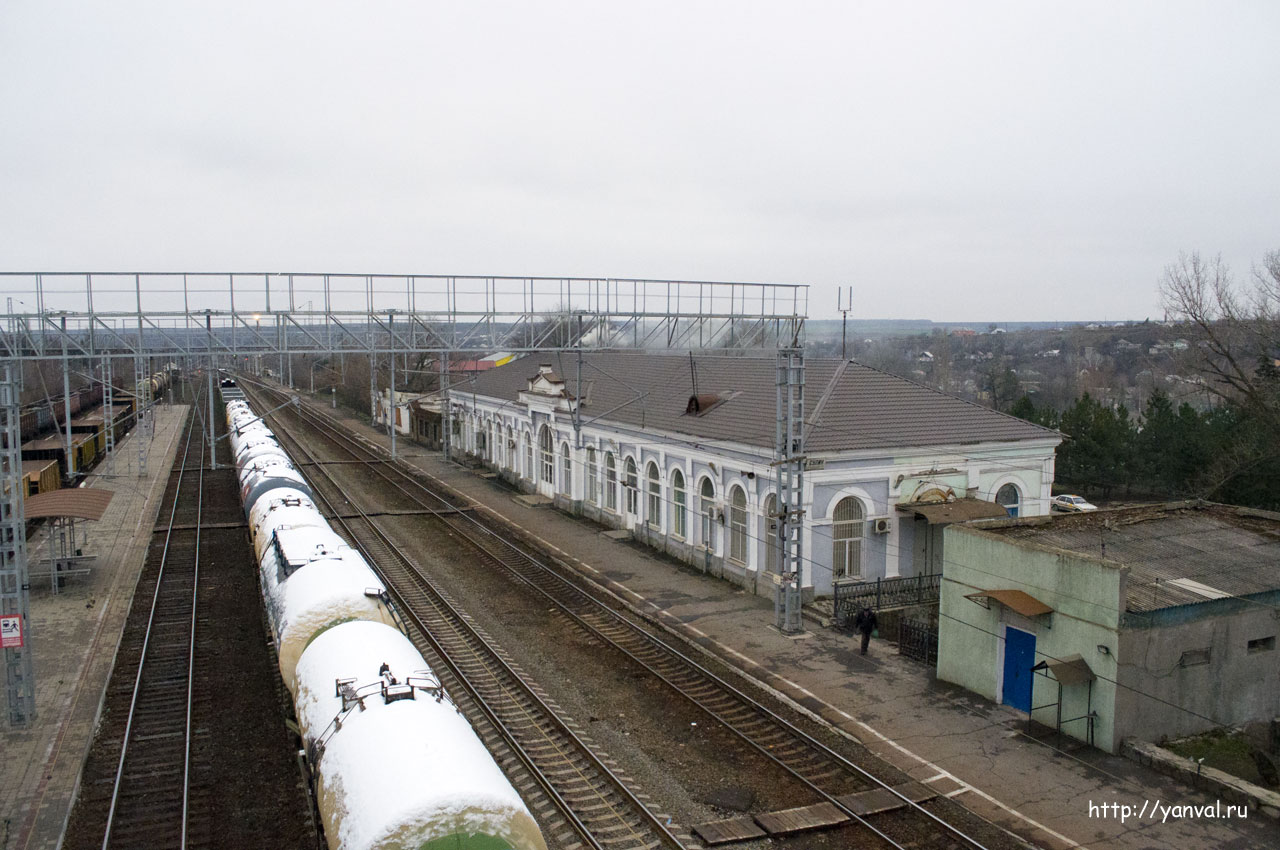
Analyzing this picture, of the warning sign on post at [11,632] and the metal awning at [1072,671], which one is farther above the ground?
the warning sign on post at [11,632]

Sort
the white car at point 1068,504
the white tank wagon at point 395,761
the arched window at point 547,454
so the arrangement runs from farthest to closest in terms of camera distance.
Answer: the white car at point 1068,504 → the arched window at point 547,454 → the white tank wagon at point 395,761

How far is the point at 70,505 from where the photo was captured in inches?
914

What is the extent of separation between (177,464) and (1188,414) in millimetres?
49952

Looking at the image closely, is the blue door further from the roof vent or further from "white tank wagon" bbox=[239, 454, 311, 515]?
"white tank wagon" bbox=[239, 454, 311, 515]

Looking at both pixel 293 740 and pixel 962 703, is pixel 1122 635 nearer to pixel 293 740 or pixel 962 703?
pixel 962 703

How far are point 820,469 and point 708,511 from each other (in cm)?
474

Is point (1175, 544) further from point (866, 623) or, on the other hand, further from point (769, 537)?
point (769, 537)

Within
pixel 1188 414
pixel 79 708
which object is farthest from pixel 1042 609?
pixel 1188 414

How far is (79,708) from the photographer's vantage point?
15320 millimetres

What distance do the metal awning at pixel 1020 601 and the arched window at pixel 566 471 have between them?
21.9 m

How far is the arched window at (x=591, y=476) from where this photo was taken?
3384cm

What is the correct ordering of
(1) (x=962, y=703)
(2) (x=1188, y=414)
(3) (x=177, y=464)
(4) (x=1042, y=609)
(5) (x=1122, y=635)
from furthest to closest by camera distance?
(3) (x=177, y=464), (2) (x=1188, y=414), (1) (x=962, y=703), (4) (x=1042, y=609), (5) (x=1122, y=635)

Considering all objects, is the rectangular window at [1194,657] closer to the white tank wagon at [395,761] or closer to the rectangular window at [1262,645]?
the rectangular window at [1262,645]

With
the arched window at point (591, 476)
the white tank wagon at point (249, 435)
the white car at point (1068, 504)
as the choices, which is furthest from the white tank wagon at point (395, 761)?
the white car at point (1068, 504)
